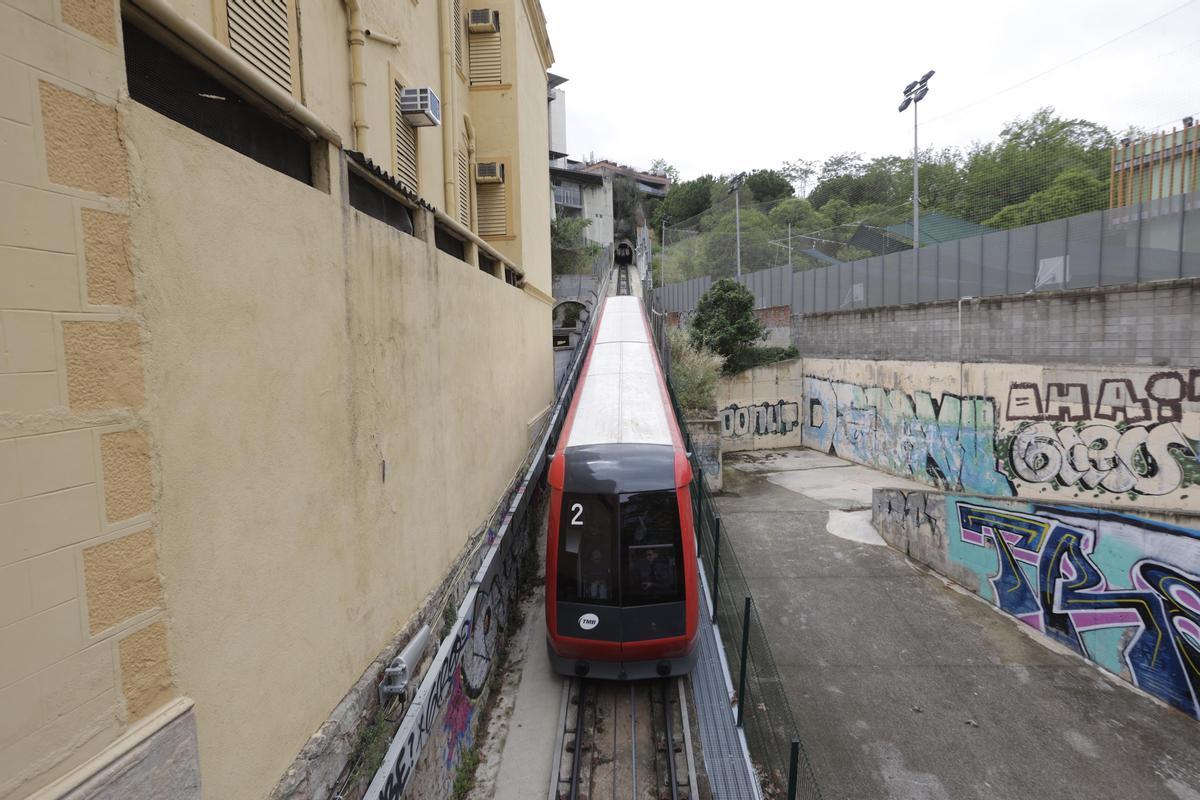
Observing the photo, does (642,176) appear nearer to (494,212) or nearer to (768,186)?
(768,186)

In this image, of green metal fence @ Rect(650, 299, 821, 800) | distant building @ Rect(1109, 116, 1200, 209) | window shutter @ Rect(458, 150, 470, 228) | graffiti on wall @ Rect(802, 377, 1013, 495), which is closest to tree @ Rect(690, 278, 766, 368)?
graffiti on wall @ Rect(802, 377, 1013, 495)

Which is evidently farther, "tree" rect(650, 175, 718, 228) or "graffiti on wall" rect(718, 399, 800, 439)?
"tree" rect(650, 175, 718, 228)

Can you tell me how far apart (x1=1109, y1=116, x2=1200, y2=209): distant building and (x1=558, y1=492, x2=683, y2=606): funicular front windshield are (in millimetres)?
13593

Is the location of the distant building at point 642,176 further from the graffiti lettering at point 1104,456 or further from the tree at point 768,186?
the graffiti lettering at point 1104,456

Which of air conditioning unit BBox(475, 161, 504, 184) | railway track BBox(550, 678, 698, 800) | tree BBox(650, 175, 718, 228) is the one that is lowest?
railway track BBox(550, 678, 698, 800)

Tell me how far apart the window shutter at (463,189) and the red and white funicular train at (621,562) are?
544cm

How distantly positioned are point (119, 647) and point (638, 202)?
6524cm

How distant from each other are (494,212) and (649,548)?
27.8 feet

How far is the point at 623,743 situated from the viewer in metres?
6.78

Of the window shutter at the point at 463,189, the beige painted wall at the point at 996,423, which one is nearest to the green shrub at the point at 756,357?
the beige painted wall at the point at 996,423

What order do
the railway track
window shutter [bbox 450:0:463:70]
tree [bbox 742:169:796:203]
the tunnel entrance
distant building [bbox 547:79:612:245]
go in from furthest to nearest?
tree [bbox 742:169:796:203]
distant building [bbox 547:79:612:245]
the tunnel entrance
window shutter [bbox 450:0:463:70]
the railway track

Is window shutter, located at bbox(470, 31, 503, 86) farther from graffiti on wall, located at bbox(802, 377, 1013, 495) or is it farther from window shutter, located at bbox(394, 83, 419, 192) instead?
graffiti on wall, located at bbox(802, 377, 1013, 495)

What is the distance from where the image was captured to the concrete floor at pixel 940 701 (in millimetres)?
6859

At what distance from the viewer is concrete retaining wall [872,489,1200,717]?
7.88 metres
